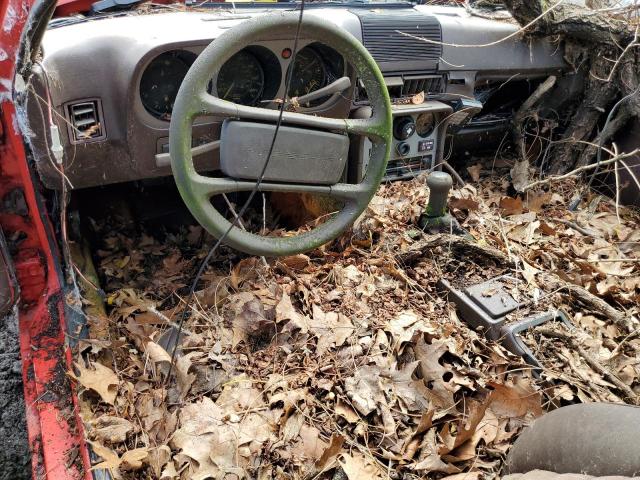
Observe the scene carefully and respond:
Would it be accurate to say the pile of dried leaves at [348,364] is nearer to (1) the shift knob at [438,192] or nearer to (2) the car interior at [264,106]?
(1) the shift knob at [438,192]

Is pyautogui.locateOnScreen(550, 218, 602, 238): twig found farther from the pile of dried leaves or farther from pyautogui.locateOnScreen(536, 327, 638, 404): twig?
pyautogui.locateOnScreen(536, 327, 638, 404): twig

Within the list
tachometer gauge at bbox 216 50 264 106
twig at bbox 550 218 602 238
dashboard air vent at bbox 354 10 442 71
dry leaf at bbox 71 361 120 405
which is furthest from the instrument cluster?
twig at bbox 550 218 602 238

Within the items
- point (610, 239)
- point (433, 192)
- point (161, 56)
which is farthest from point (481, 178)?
point (161, 56)

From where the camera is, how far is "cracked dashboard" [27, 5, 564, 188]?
1.95 m

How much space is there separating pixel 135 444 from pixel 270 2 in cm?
224

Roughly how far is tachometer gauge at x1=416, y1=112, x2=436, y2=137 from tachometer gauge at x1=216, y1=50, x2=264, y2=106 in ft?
2.94

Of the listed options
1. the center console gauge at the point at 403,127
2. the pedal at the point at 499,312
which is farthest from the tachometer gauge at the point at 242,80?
the pedal at the point at 499,312

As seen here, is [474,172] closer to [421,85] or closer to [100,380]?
[421,85]

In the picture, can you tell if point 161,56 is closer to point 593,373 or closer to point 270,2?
point 270,2

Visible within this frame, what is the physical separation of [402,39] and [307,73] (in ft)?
1.82

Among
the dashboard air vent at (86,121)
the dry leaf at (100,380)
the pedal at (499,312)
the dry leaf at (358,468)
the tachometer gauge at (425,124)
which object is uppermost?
the dashboard air vent at (86,121)

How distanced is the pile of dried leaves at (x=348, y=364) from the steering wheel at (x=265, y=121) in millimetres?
333

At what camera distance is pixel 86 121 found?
2.02 meters

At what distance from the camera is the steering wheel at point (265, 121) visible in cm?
158
